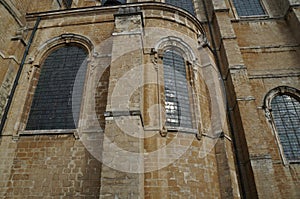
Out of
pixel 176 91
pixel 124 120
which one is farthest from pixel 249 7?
pixel 124 120

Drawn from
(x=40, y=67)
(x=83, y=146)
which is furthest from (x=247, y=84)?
(x=40, y=67)

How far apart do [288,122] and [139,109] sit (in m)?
6.70

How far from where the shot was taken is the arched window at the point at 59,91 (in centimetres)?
738

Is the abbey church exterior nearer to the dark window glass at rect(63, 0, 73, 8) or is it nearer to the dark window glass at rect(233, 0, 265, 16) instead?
the dark window glass at rect(233, 0, 265, 16)

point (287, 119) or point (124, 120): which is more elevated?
point (287, 119)

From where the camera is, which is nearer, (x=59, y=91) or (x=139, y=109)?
(x=139, y=109)

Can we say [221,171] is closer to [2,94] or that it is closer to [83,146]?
[83,146]

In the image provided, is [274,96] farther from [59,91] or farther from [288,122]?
[59,91]

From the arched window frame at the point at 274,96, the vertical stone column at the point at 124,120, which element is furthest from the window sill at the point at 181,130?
the arched window frame at the point at 274,96

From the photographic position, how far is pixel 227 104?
31.2 feet

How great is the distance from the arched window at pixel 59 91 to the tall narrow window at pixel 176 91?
3.01 meters

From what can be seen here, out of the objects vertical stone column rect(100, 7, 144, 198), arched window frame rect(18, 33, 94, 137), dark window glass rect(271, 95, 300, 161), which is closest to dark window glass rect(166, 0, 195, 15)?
vertical stone column rect(100, 7, 144, 198)

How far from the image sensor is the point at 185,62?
861 cm

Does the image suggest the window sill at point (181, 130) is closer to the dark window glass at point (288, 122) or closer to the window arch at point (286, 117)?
the window arch at point (286, 117)
